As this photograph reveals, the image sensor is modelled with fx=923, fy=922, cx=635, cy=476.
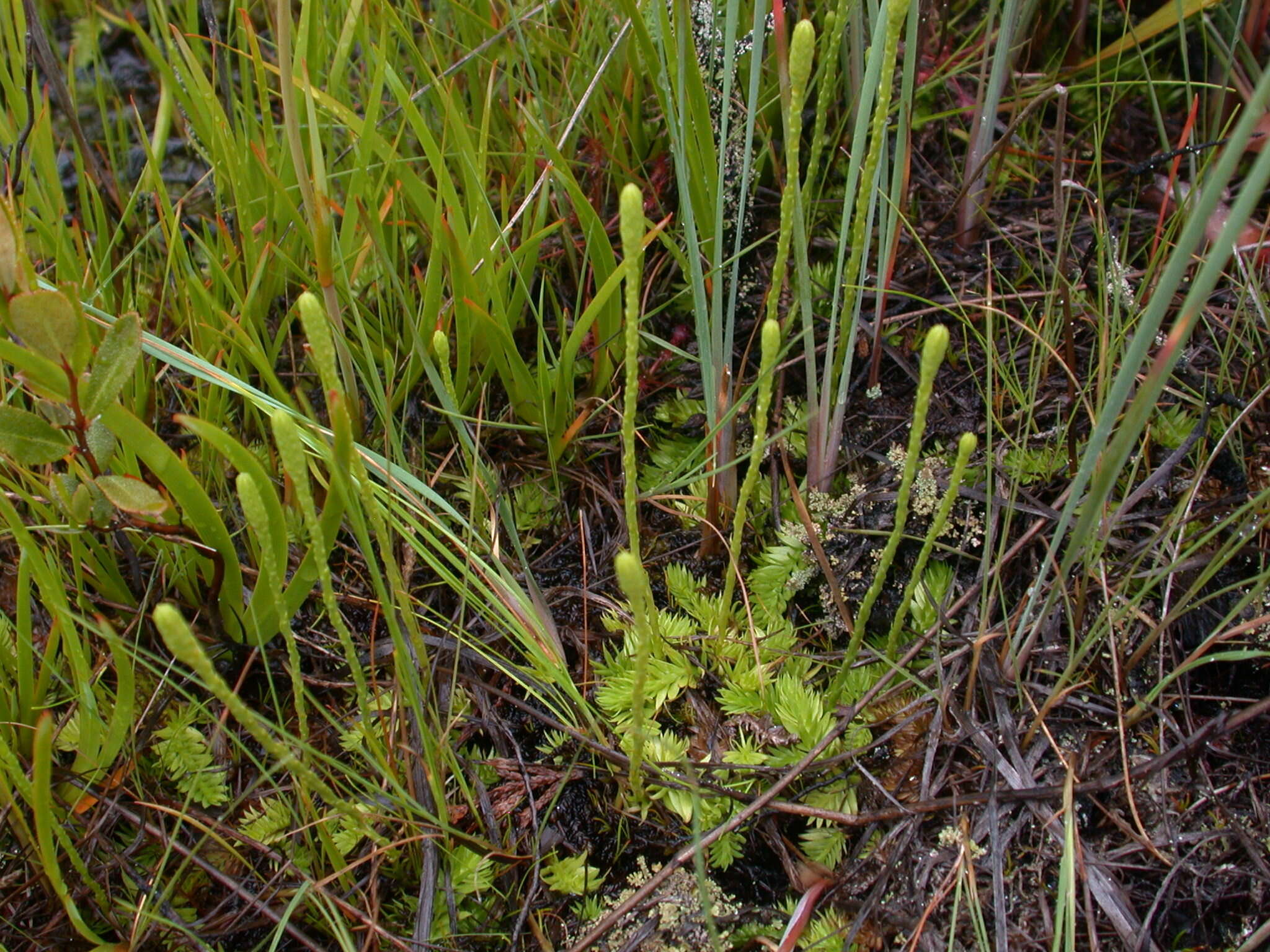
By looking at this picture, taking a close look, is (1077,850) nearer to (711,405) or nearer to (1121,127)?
(711,405)

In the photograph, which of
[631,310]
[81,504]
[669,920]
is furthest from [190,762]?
[631,310]

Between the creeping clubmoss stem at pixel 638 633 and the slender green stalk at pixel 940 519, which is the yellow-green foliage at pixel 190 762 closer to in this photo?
A: the creeping clubmoss stem at pixel 638 633

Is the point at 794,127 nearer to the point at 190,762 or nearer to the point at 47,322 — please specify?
the point at 47,322

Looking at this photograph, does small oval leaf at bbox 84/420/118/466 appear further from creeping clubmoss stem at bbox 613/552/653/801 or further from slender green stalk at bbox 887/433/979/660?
slender green stalk at bbox 887/433/979/660

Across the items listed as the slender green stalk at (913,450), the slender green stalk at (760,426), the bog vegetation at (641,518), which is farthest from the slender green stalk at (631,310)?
the slender green stalk at (913,450)

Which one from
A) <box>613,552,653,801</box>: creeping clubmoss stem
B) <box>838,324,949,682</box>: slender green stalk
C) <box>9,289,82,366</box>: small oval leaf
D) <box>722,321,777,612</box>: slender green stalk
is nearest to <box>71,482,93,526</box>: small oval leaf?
<box>9,289,82,366</box>: small oval leaf

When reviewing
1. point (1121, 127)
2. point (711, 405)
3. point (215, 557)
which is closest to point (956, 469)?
point (711, 405)
